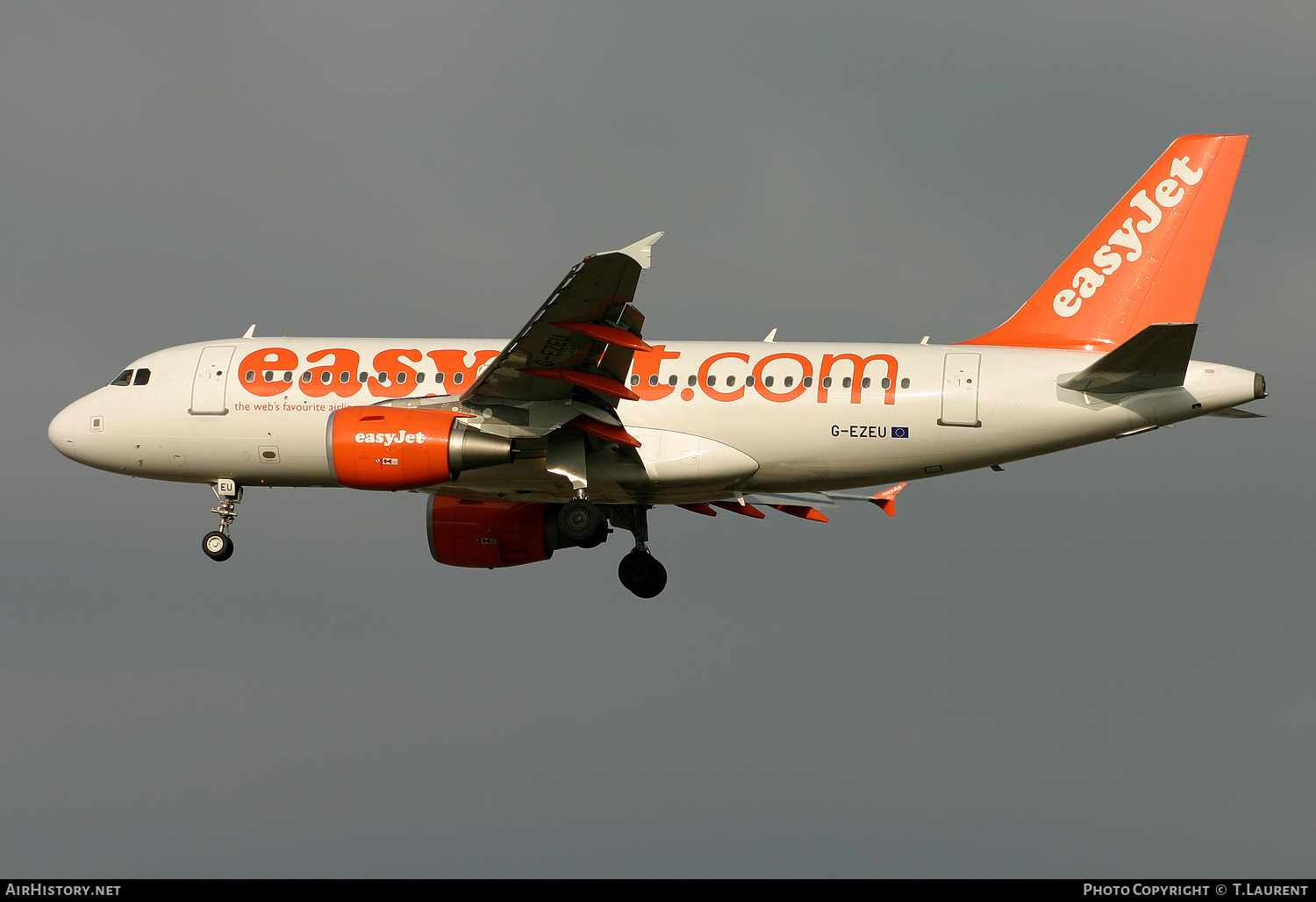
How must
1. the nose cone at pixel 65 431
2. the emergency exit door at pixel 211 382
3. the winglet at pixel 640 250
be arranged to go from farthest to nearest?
1. the nose cone at pixel 65 431
2. the emergency exit door at pixel 211 382
3. the winglet at pixel 640 250

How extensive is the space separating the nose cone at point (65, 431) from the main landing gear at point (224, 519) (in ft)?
12.2

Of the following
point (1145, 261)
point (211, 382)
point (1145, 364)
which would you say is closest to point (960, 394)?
point (1145, 364)

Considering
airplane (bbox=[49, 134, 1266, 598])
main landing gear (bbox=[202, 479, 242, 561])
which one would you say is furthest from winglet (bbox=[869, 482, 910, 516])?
main landing gear (bbox=[202, 479, 242, 561])

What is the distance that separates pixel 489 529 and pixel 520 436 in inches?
225

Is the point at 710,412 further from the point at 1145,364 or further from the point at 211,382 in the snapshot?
the point at 211,382

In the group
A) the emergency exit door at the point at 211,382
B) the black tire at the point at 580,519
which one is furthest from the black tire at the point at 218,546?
the black tire at the point at 580,519

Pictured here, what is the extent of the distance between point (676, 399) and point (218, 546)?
11.5 meters

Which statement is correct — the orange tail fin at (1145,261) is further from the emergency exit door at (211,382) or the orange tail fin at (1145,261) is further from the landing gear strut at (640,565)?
the emergency exit door at (211,382)

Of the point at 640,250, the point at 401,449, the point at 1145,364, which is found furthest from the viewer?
the point at 401,449

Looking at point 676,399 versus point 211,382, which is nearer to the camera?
point 676,399

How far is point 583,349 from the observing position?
30828 millimetres

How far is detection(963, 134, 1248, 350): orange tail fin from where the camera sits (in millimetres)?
Result: 33562

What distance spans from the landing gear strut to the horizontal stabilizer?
10746 millimetres

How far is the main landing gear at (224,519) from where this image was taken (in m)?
35.3
